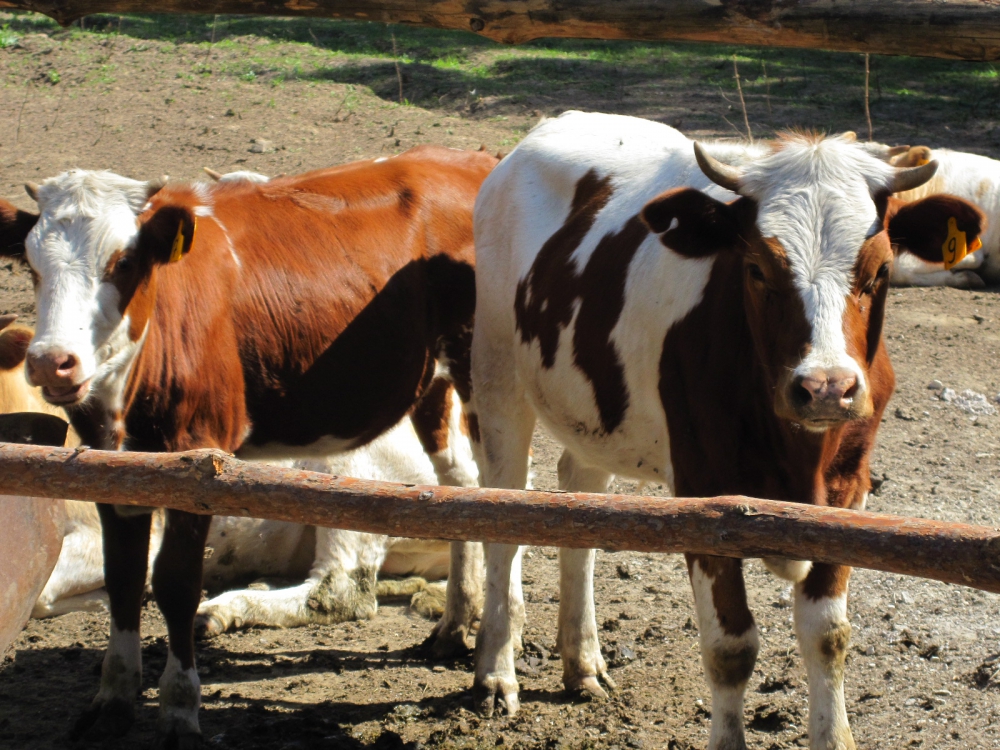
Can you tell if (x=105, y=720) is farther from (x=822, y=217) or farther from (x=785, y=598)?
(x=822, y=217)

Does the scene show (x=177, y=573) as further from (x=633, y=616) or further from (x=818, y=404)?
(x=818, y=404)

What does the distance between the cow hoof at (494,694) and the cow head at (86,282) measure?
1.87 m

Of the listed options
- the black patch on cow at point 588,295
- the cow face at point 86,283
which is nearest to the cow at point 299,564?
the black patch on cow at point 588,295

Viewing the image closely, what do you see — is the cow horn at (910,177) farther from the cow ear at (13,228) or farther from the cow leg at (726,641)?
the cow ear at (13,228)

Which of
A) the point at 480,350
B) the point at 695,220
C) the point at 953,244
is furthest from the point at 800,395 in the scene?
the point at 480,350

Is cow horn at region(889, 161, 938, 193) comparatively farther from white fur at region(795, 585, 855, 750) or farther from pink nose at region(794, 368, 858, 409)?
white fur at region(795, 585, 855, 750)

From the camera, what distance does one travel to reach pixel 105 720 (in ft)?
13.6

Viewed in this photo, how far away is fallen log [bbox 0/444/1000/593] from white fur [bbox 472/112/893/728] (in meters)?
0.87

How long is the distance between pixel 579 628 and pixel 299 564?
68.8 inches

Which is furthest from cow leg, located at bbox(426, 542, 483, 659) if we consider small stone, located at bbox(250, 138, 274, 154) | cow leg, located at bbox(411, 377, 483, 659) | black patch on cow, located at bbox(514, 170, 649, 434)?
small stone, located at bbox(250, 138, 274, 154)

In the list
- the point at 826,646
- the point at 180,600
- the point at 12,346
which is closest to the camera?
the point at 826,646

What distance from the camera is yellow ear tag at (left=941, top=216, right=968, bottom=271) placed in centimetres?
344

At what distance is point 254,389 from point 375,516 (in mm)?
2336

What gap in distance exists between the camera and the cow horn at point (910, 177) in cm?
324
